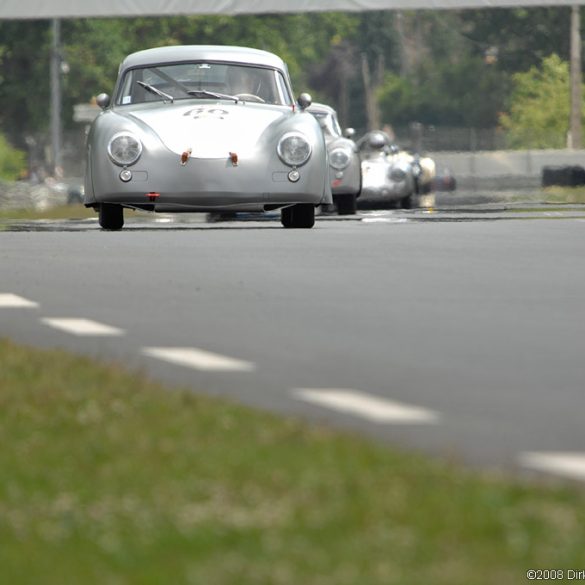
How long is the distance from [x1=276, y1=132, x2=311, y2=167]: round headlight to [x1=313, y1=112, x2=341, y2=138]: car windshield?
7744mm

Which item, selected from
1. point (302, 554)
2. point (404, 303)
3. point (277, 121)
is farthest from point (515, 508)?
point (277, 121)

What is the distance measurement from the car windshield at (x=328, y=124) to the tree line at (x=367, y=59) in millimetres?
56763

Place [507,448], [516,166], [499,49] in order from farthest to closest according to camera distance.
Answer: [499,49] < [516,166] < [507,448]

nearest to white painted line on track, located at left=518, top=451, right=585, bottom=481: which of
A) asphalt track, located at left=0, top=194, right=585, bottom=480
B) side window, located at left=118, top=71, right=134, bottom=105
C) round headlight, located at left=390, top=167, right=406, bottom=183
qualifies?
asphalt track, located at left=0, top=194, right=585, bottom=480

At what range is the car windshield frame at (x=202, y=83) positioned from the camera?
71.1 feet

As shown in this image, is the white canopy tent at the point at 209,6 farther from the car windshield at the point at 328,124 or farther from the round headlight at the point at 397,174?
the car windshield at the point at 328,124

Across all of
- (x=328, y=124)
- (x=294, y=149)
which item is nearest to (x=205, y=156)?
(x=294, y=149)

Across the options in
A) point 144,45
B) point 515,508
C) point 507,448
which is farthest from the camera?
point 144,45

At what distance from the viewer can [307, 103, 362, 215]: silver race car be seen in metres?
26.9

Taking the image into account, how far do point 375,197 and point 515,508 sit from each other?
85.0 feet

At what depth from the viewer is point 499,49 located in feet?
389

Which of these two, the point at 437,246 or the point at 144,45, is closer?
the point at 437,246

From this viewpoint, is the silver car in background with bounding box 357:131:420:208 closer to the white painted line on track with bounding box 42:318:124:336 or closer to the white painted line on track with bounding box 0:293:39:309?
the white painted line on track with bounding box 0:293:39:309

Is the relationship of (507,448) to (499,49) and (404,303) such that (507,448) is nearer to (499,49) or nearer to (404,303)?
(404,303)
